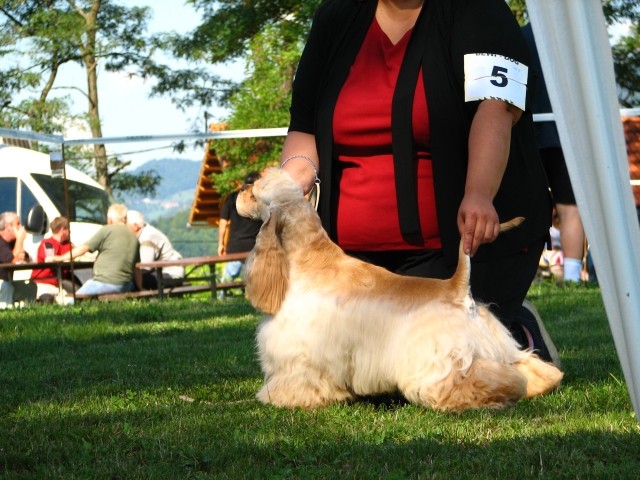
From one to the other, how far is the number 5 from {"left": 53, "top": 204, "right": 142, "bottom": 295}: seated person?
8.90m

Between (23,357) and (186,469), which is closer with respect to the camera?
(186,469)

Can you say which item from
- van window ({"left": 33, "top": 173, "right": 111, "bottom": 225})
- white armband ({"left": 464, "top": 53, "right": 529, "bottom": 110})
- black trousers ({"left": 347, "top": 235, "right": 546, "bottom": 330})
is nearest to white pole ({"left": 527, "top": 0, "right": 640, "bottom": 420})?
white armband ({"left": 464, "top": 53, "right": 529, "bottom": 110})

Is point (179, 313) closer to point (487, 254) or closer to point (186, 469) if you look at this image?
point (487, 254)

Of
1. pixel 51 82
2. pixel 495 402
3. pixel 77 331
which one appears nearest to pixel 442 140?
pixel 495 402

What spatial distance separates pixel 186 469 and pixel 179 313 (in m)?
6.05

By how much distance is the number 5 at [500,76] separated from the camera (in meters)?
4.00

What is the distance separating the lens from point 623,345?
2.53m

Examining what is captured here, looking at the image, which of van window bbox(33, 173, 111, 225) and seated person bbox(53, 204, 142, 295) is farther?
van window bbox(33, 173, 111, 225)

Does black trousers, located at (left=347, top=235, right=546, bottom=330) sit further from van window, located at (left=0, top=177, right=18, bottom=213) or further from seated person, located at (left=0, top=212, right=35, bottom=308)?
van window, located at (left=0, top=177, right=18, bottom=213)

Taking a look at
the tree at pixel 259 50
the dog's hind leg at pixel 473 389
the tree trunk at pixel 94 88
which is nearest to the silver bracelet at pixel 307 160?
the dog's hind leg at pixel 473 389

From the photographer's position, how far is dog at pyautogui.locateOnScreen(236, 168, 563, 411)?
156 inches

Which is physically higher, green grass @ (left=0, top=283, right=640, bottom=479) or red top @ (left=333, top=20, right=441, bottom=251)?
red top @ (left=333, top=20, right=441, bottom=251)

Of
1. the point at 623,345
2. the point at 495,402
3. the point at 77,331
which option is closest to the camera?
the point at 623,345

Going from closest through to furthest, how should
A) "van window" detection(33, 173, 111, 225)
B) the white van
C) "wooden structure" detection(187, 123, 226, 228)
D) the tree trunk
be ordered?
the white van < "van window" detection(33, 173, 111, 225) < the tree trunk < "wooden structure" detection(187, 123, 226, 228)
